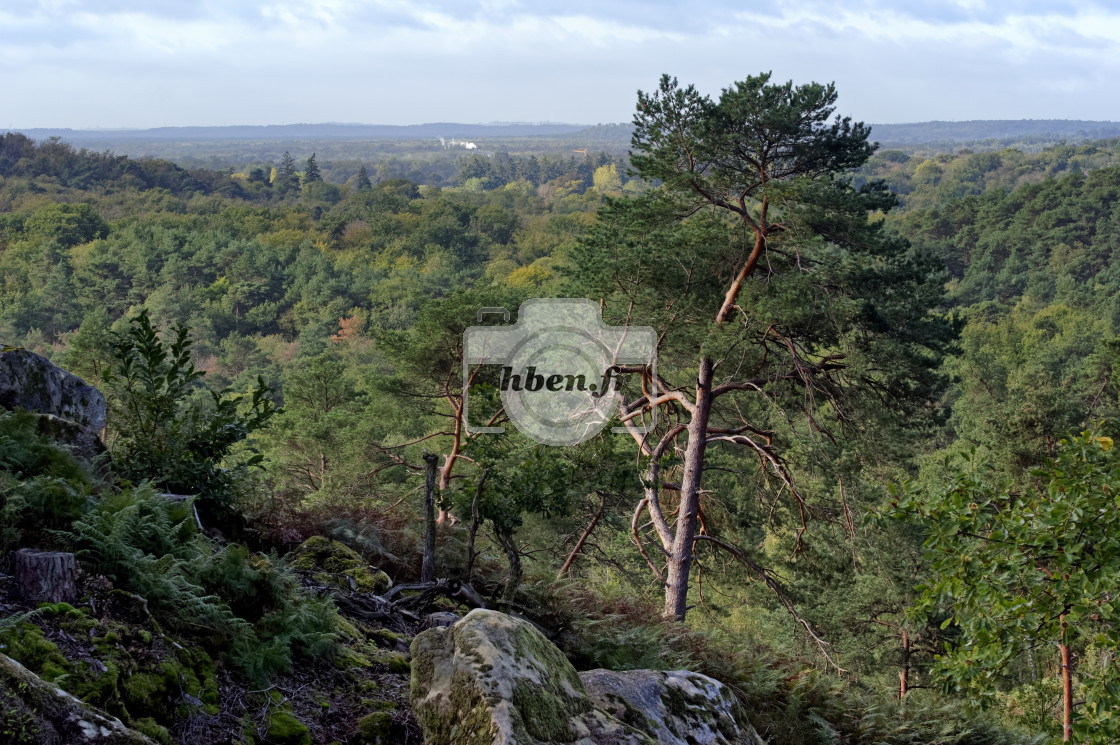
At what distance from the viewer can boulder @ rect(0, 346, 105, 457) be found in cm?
459

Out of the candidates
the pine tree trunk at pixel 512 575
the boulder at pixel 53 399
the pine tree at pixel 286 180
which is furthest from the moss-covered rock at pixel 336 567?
the pine tree at pixel 286 180

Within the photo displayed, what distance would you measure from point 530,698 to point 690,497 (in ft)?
35.0

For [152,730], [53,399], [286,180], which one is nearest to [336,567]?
[53,399]

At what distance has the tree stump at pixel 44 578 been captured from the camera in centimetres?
301

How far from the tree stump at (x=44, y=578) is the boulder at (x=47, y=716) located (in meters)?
0.62

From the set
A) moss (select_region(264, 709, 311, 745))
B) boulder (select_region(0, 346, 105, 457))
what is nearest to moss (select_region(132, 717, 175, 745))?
moss (select_region(264, 709, 311, 745))

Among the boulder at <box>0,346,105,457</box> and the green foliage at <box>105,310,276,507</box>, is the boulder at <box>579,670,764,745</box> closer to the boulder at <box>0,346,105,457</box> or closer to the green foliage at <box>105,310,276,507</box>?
the green foliage at <box>105,310,276,507</box>

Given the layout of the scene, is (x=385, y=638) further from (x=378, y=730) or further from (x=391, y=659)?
(x=378, y=730)

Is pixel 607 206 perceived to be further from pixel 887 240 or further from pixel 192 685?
pixel 192 685

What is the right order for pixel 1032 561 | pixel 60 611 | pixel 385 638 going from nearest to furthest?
pixel 60 611, pixel 385 638, pixel 1032 561

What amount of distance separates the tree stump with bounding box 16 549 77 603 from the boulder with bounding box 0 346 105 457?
1578mm

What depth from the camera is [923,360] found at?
12727mm

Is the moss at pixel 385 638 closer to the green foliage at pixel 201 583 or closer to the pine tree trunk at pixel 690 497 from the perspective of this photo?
the green foliage at pixel 201 583

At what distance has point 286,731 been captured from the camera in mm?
3133
